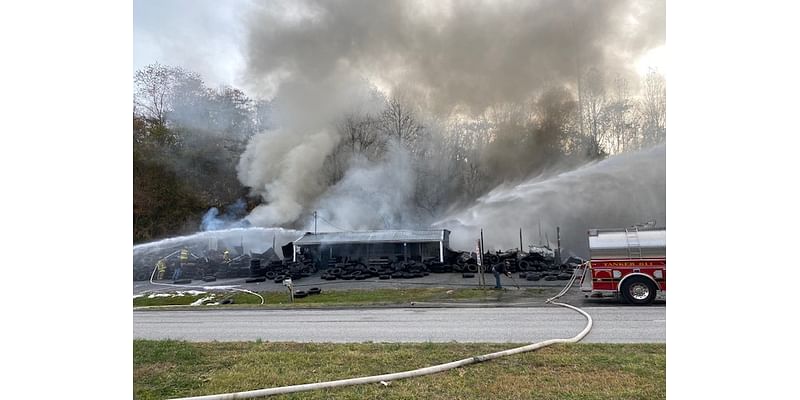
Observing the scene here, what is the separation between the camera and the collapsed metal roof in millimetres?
21812

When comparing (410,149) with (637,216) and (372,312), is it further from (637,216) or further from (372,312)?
(372,312)

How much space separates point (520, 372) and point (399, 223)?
21351 mm

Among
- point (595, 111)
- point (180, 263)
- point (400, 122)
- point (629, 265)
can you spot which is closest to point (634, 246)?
point (629, 265)

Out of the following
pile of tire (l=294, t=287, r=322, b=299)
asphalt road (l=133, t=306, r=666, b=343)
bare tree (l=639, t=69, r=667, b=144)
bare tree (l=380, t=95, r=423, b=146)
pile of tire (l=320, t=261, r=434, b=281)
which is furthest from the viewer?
bare tree (l=380, t=95, r=423, b=146)

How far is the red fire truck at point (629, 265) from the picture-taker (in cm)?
1095

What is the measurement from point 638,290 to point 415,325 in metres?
5.76

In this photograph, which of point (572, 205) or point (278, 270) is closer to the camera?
point (278, 270)

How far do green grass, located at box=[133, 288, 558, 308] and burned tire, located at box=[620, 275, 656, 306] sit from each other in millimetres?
2673

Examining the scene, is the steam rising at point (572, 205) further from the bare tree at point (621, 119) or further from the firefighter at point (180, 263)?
the firefighter at point (180, 263)

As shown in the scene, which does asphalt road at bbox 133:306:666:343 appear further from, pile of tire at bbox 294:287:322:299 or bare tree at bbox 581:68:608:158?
bare tree at bbox 581:68:608:158

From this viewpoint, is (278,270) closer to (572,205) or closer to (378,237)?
(378,237)

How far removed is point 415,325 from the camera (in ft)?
30.6

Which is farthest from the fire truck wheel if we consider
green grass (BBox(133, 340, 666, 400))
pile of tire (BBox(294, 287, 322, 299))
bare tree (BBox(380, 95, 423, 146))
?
bare tree (BBox(380, 95, 423, 146))
